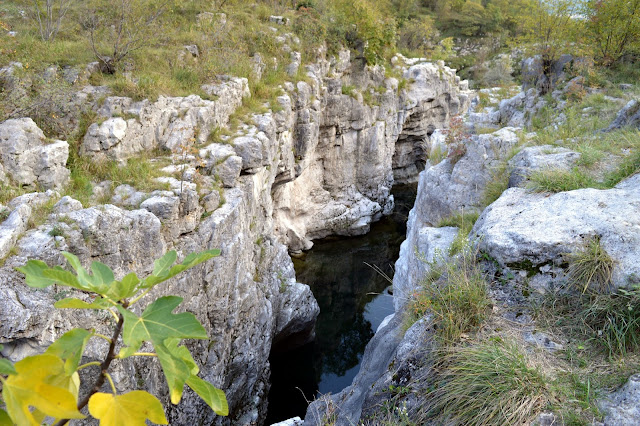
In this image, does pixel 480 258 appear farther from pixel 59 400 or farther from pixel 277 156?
pixel 277 156

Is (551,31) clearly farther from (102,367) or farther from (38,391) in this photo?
(38,391)

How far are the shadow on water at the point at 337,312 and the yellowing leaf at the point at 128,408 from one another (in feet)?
21.4

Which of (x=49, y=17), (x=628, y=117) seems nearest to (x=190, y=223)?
(x=49, y=17)

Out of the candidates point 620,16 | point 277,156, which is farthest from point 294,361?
point 620,16

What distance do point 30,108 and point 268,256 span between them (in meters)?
5.93

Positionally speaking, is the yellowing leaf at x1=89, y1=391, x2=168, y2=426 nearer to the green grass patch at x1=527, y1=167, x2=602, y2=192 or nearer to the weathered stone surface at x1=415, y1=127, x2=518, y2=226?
the green grass patch at x1=527, y1=167, x2=602, y2=192

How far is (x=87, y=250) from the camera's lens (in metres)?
5.34

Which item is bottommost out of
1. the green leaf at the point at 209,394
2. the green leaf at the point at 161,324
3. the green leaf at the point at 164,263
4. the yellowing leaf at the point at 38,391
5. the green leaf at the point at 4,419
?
the green leaf at the point at 209,394

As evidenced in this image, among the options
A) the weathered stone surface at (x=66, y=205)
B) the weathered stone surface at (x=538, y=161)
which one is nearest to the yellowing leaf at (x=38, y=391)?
the weathered stone surface at (x=538, y=161)

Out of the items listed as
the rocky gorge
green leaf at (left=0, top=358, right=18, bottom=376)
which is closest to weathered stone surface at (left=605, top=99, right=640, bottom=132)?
the rocky gorge

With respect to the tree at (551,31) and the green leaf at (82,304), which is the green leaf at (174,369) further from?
the tree at (551,31)

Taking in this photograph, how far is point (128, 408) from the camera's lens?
94 centimetres

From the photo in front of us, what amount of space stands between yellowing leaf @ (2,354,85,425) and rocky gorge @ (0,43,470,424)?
4.38 m

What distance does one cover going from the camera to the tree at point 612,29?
937 cm
